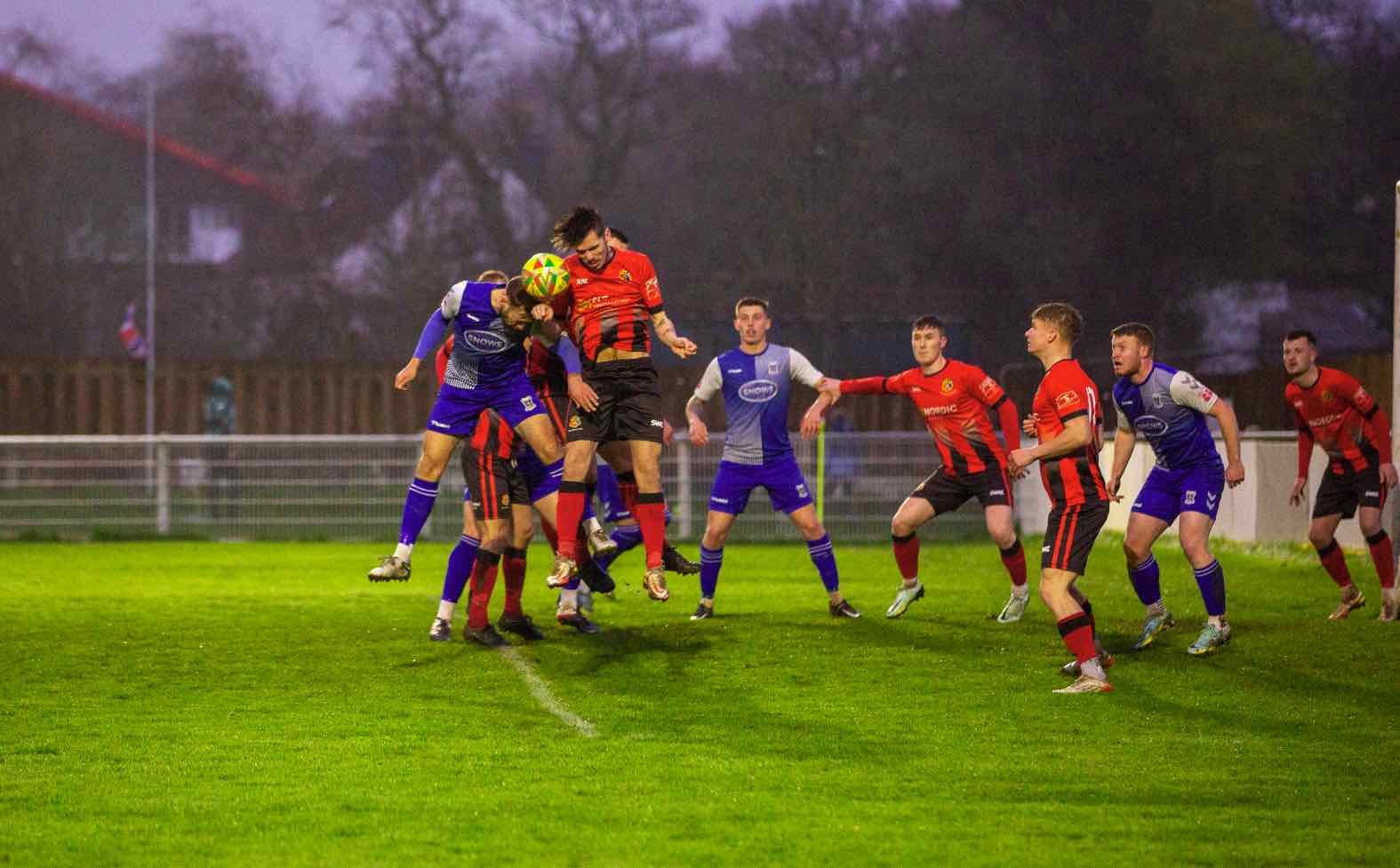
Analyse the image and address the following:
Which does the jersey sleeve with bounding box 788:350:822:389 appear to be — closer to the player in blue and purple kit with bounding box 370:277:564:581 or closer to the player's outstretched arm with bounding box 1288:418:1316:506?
the player in blue and purple kit with bounding box 370:277:564:581

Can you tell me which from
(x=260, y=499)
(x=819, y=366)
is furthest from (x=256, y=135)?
(x=260, y=499)

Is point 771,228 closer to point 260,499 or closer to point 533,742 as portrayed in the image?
point 260,499

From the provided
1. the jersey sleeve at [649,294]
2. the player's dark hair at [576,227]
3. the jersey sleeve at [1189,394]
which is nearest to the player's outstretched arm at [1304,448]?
the jersey sleeve at [1189,394]

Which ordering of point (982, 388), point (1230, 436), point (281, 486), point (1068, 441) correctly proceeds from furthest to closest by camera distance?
point (281, 486), point (982, 388), point (1230, 436), point (1068, 441)

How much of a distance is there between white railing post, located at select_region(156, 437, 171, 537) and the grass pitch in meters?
8.82

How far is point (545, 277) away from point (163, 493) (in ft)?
42.5

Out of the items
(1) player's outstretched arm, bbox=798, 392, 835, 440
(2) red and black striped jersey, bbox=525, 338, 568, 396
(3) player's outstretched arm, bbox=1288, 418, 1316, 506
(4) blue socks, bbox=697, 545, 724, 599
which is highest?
(2) red and black striped jersey, bbox=525, 338, 568, 396

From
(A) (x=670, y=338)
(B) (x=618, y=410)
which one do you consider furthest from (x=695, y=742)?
(B) (x=618, y=410)

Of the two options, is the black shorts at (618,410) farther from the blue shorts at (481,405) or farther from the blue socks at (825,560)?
the blue socks at (825,560)

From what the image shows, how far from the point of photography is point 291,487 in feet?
68.2

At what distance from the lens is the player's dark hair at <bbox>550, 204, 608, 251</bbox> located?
9.42m

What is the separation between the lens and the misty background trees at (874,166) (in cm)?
3381

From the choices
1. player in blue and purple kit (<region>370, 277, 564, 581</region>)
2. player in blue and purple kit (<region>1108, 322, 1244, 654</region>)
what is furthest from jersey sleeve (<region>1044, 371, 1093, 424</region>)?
player in blue and purple kit (<region>370, 277, 564, 581</region>)

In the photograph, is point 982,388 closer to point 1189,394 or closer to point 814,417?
point 814,417
